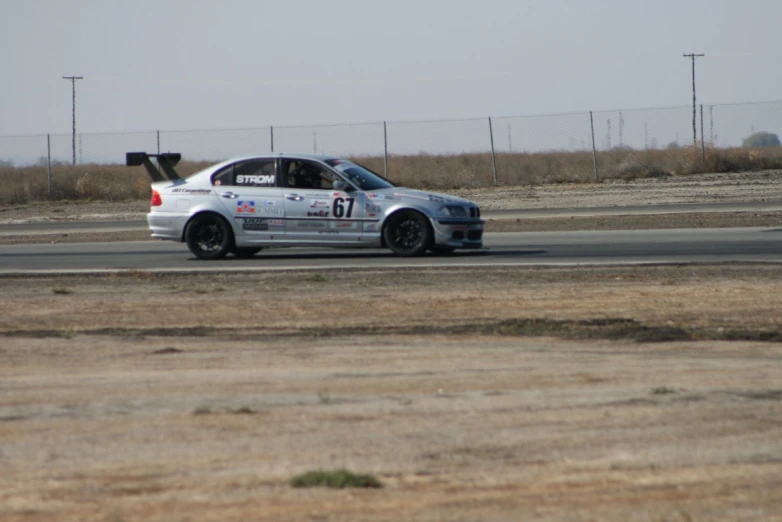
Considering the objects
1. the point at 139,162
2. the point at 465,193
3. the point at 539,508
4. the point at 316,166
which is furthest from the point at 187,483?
the point at 465,193

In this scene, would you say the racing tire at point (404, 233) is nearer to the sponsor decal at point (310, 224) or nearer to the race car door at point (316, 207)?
the race car door at point (316, 207)

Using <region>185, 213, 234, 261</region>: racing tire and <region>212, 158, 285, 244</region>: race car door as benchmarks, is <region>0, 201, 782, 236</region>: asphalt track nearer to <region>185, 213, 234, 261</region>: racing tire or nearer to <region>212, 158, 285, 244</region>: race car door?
<region>185, 213, 234, 261</region>: racing tire

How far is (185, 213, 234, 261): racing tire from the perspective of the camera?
672 inches

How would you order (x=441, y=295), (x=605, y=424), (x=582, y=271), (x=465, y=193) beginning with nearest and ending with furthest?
1. (x=605, y=424)
2. (x=441, y=295)
3. (x=582, y=271)
4. (x=465, y=193)

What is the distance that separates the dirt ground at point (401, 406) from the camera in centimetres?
494

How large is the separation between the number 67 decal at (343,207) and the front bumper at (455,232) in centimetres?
121

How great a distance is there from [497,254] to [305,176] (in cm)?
301

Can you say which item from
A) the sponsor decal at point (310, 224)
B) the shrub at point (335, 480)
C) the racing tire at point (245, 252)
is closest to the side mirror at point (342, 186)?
the sponsor decal at point (310, 224)

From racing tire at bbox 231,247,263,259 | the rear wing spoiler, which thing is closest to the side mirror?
racing tire at bbox 231,247,263,259

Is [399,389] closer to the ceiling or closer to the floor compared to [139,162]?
closer to the floor

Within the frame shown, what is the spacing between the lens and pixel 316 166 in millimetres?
16875

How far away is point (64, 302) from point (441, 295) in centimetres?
390

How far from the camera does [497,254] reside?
56.0 feet

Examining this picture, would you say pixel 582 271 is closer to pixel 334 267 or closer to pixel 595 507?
pixel 334 267
